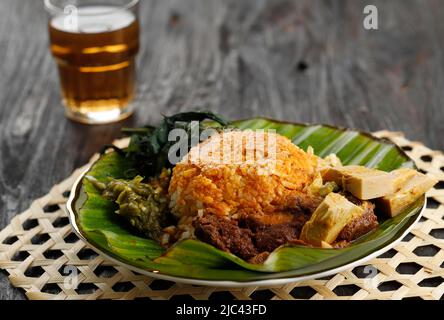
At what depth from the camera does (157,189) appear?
3.53 metres

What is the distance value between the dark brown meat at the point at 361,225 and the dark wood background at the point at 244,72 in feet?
6.03

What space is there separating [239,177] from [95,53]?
2109mm

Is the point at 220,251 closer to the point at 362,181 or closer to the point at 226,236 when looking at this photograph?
the point at 226,236

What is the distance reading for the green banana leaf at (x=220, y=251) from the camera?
2816mm

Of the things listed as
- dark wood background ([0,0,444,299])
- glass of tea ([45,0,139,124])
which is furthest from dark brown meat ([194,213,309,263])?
glass of tea ([45,0,139,124])

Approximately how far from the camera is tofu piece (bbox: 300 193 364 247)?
9.88 ft

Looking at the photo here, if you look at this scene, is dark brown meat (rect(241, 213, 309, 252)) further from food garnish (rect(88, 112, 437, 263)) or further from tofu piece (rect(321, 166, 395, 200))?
tofu piece (rect(321, 166, 395, 200))

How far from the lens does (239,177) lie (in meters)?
3.26

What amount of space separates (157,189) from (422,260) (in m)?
1.30

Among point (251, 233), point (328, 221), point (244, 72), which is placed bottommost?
point (244, 72)

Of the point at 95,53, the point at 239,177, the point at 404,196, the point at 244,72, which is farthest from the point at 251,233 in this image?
the point at 244,72

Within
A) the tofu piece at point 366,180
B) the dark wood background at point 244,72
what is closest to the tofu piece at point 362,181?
the tofu piece at point 366,180

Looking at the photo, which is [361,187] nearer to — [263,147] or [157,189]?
[263,147]

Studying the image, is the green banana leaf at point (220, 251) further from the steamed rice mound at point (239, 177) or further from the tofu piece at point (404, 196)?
the steamed rice mound at point (239, 177)
